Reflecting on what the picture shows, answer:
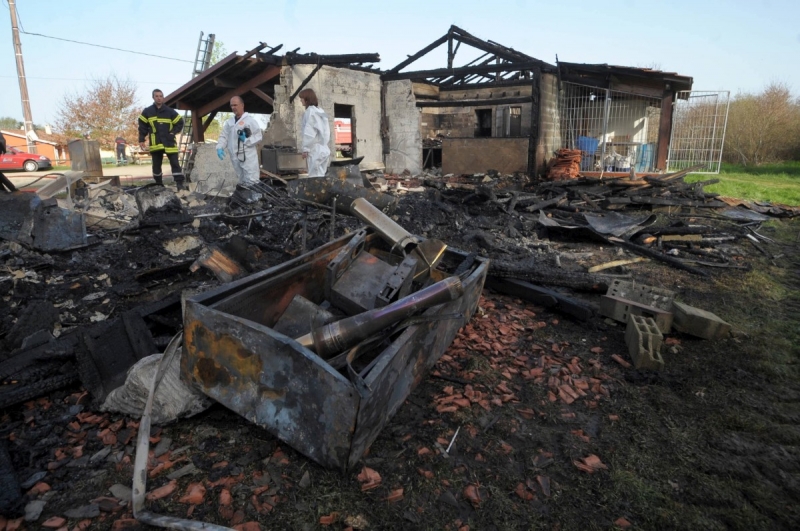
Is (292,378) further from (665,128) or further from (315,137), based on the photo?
(665,128)

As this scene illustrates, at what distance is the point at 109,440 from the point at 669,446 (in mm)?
3272

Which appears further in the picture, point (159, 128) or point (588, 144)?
point (588, 144)

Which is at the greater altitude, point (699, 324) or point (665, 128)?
point (665, 128)

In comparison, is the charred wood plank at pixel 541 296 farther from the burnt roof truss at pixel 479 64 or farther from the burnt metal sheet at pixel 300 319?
the burnt roof truss at pixel 479 64

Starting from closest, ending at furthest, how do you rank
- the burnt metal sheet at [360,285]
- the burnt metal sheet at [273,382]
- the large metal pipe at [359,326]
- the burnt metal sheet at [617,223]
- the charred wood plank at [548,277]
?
the burnt metal sheet at [273,382], the large metal pipe at [359,326], the burnt metal sheet at [360,285], the charred wood plank at [548,277], the burnt metal sheet at [617,223]

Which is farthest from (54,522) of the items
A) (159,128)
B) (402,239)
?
(159,128)

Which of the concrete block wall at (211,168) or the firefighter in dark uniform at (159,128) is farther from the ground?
the firefighter in dark uniform at (159,128)

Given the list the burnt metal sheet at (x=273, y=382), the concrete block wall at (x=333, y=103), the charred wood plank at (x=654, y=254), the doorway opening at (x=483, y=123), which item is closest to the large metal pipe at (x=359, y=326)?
the burnt metal sheet at (x=273, y=382)

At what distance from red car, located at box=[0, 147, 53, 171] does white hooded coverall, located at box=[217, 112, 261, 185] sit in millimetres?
19966

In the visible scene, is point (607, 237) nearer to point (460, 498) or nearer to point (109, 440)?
point (460, 498)

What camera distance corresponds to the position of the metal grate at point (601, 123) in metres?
14.4

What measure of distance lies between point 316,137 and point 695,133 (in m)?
12.8

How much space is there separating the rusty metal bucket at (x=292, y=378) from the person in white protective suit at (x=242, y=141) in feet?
19.7

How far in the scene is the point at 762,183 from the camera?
53.5 ft
